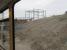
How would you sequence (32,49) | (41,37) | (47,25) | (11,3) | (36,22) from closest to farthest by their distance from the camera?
(11,3), (32,49), (41,37), (47,25), (36,22)

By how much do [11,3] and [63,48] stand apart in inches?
397

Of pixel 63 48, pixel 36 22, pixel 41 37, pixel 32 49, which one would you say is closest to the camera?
pixel 63 48

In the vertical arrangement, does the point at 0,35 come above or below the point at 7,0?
below

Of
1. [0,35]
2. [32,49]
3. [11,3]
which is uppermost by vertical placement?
[11,3]

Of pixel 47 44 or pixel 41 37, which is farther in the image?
pixel 41 37

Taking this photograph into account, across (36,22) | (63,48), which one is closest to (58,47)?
(63,48)

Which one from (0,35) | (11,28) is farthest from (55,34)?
(11,28)

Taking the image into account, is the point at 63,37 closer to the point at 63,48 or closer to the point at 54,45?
the point at 54,45

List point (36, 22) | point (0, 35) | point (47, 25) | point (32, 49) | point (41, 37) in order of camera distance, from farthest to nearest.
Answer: point (36, 22)
point (47, 25)
point (41, 37)
point (32, 49)
point (0, 35)

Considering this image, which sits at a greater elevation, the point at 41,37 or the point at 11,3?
A: the point at 11,3

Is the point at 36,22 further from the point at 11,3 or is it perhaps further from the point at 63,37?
the point at 11,3

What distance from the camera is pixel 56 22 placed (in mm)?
22000

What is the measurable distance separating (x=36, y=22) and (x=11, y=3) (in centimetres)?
1742

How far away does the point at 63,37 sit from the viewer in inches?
640
